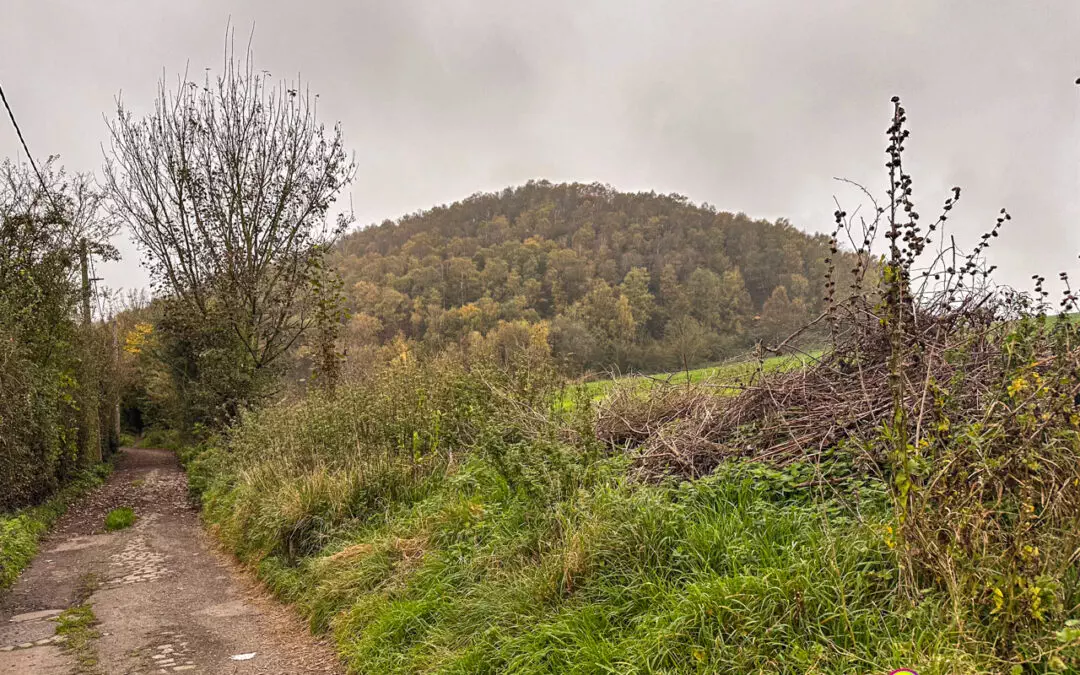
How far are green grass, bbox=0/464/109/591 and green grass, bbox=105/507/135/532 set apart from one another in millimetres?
895

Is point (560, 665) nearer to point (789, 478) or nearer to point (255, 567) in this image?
point (789, 478)

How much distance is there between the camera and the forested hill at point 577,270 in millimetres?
35656

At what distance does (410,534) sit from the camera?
5.97 m

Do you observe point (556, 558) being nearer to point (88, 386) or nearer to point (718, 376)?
point (718, 376)

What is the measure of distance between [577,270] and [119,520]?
36.0 metres

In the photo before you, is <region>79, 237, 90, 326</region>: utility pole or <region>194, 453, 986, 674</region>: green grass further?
<region>79, 237, 90, 326</region>: utility pole

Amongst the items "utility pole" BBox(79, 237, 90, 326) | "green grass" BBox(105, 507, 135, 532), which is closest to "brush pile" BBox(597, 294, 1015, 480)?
"green grass" BBox(105, 507, 135, 532)

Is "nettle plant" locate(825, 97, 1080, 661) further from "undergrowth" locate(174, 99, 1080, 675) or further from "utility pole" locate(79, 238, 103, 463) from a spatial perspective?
"utility pole" locate(79, 238, 103, 463)

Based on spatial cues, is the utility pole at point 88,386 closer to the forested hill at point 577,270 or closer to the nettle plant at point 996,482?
the forested hill at point 577,270

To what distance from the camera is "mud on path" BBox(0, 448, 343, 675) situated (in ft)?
16.8

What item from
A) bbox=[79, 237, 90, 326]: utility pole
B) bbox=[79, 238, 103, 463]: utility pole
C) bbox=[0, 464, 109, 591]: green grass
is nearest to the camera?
bbox=[0, 464, 109, 591]: green grass

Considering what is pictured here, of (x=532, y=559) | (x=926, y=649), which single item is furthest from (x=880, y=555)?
(x=532, y=559)

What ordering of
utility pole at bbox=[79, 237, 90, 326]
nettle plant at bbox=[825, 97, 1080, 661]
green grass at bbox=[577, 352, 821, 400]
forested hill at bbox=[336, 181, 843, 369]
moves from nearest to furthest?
1. nettle plant at bbox=[825, 97, 1080, 661]
2. green grass at bbox=[577, 352, 821, 400]
3. utility pole at bbox=[79, 237, 90, 326]
4. forested hill at bbox=[336, 181, 843, 369]

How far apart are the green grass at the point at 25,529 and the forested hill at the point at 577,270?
17.3 meters
